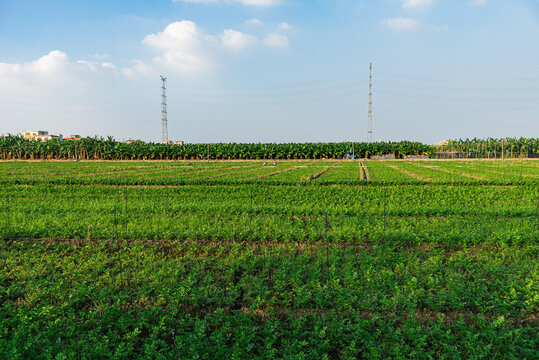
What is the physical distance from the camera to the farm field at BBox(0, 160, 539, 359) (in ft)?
13.0

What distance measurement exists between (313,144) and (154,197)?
57539 millimetres

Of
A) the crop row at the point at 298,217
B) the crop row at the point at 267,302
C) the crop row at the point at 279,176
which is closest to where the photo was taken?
the crop row at the point at 267,302

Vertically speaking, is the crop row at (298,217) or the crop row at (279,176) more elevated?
the crop row at (279,176)

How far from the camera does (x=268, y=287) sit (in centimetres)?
556

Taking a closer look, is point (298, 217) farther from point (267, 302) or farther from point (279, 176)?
point (279, 176)

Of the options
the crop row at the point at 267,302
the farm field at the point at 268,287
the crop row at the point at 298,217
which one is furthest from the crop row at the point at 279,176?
the crop row at the point at 267,302

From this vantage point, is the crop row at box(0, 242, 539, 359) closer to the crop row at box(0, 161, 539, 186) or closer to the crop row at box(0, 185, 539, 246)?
the crop row at box(0, 185, 539, 246)

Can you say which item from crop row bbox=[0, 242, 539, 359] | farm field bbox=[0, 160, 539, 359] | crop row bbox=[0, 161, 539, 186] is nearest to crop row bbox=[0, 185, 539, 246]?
farm field bbox=[0, 160, 539, 359]

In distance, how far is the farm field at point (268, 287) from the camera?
3947mm

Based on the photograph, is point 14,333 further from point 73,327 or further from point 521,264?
point 521,264

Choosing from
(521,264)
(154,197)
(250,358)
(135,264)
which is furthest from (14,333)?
(154,197)

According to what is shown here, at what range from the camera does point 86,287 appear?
545 centimetres

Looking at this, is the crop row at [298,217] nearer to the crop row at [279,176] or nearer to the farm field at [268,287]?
the farm field at [268,287]

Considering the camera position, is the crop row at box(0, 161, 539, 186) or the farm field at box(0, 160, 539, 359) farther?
the crop row at box(0, 161, 539, 186)
